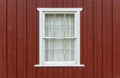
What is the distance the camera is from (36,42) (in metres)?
8.12

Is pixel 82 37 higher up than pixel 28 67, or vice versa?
pixel 82 37

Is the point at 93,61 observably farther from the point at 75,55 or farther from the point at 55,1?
the point at 55,1

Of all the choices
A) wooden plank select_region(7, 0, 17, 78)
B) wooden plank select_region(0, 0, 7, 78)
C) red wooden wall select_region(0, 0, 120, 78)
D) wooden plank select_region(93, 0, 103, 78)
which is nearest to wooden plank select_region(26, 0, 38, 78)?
red wooden wall select_region(0, 0, 120, 78)

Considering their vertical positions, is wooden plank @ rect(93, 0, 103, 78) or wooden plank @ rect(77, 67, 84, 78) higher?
wooden plank @ rect(93, 0, 103, 78)

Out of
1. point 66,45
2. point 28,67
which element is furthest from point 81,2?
point 28,67

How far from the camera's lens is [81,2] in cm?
815

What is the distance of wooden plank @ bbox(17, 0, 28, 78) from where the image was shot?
26.6 ft

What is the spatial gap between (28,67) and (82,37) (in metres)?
1.78

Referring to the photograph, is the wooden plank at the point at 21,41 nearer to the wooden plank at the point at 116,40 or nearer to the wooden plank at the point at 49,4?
the wooden plank at the point at 49,4

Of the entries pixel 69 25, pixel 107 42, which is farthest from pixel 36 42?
pixel 107 42

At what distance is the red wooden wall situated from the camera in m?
8.12

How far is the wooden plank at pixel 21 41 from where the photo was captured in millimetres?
8117

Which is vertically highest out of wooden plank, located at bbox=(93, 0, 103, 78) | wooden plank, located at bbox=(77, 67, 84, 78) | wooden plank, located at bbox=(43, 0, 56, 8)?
wooden plank, located at bbox=(43, 0, 56, 8)

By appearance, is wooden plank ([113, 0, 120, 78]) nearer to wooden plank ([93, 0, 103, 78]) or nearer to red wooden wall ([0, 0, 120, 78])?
red wooden wall ([0, 0, 120, 78])
